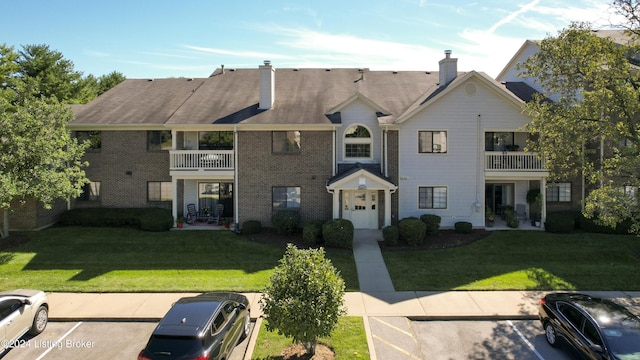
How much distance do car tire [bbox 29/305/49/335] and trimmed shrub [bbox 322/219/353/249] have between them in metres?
10.8

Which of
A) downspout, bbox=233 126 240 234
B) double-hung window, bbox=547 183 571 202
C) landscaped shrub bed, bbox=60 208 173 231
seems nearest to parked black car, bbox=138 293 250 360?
downspout, bbox=233 126 240 234

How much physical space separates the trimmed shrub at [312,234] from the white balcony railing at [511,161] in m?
9.72

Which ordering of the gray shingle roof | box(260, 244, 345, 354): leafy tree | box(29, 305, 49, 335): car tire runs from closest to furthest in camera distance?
box(260, 244, 345, 354): leafy tree < box(29, 305, 49, 335): car tire < the gray shingle roof

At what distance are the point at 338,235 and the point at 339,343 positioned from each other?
8158mm

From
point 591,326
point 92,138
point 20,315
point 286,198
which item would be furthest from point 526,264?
point 92,138

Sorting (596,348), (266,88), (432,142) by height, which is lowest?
(596,348)

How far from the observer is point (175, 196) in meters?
21.9

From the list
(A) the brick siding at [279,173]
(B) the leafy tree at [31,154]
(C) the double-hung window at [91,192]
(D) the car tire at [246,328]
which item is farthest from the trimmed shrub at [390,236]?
(C) the double-hung window at [91,192]

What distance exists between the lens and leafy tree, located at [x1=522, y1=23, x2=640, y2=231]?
47.9 ft

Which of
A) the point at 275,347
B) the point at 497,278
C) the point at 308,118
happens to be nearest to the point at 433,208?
the point at 497,278

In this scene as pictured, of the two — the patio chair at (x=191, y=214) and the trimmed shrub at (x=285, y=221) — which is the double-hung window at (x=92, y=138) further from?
the trimmed shrub at (x=285, y=221)

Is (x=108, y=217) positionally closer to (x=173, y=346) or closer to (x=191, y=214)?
(x=191, y=214)

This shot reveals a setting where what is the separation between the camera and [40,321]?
11422mm

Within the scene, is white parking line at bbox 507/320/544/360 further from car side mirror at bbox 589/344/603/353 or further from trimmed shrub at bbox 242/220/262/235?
trimmed shrub at bbox 242/220/262/235
